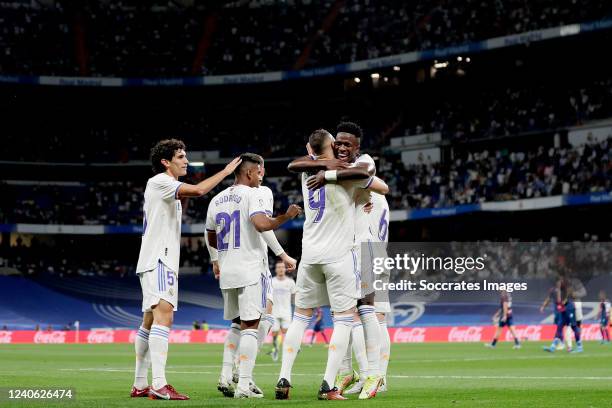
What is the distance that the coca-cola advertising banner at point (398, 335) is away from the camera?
1684 inches

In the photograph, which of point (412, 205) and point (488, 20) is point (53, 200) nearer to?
point (412, 205)

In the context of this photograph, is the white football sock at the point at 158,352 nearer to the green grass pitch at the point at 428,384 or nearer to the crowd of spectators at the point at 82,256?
the green grass pitch at the point at 428,384

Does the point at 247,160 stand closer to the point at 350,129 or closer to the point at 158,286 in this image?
the point at 350,129

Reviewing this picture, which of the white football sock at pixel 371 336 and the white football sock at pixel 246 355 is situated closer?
the white football sock at pixel 246 355

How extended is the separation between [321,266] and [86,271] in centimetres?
4999

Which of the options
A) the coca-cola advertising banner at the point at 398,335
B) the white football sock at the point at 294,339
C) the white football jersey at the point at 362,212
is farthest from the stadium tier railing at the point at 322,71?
the white football sock at the point at 294,339

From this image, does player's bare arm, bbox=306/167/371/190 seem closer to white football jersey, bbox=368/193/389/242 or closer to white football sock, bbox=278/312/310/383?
white football sock, bbox=278/312/310/383

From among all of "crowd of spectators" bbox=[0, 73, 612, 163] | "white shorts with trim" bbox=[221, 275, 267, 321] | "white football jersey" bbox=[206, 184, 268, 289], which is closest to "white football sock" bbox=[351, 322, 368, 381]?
"white shorts with trim" bbox=[221, 275, 267, 321]

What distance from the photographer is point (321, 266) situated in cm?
1129

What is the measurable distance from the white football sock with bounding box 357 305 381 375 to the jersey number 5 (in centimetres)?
171

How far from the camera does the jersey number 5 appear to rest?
1200 centimetres

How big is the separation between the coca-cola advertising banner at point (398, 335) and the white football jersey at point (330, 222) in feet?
104

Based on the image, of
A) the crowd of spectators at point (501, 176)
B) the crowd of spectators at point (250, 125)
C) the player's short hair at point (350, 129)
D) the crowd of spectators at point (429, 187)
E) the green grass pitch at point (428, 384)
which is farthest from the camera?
the crowd of spectators at point (250, 125)

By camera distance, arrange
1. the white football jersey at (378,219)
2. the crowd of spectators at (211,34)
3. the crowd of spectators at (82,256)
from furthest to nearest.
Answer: the crowd of spectators at (82,256)
the crowd of spectators at (211,34)
the white football jersey at (378,219)
